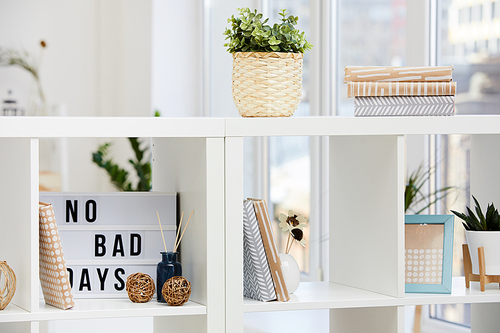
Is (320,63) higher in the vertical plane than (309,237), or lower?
higher

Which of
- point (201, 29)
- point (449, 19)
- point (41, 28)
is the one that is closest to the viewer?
point (449, 19)

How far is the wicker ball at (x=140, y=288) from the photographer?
107cm

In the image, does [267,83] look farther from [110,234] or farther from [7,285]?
[7,285]

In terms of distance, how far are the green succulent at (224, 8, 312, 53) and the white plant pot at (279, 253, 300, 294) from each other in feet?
1.38

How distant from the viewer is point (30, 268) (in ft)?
3.17

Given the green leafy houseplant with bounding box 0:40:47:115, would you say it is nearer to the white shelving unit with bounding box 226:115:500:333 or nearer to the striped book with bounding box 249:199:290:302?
the white shelving unit with bounding box 226:115:500:333

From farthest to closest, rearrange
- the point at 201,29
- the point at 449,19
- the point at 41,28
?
the point at 41,28 < the point at 201,29 < the point at 449,19

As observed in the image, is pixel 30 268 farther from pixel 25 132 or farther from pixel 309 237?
pixel 309 237

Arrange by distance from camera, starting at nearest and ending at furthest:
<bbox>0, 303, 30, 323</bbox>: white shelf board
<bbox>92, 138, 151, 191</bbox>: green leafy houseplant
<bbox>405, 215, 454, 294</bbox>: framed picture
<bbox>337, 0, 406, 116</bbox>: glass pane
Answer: <bbox>0, 303, 30, 323</bbox>: white shelf board < <bbox>405, 215, 454, 294</bbox>: framed picture < <bbox>337, 0, 406, 116</bbox>: glass pane < <bbox>92, 138, 151, 191</bbox>: green leafy houseplant

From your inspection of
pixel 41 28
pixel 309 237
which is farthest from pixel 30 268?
pixel 41 28

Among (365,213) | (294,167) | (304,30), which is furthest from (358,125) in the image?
(294,167)

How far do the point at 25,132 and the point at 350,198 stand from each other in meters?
0.71

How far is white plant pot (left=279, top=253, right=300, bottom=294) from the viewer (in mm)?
1155

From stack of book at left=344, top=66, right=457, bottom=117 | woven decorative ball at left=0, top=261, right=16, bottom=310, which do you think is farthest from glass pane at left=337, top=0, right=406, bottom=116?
woven decorative ball at left=0, top=261, right=16, bottom=310
